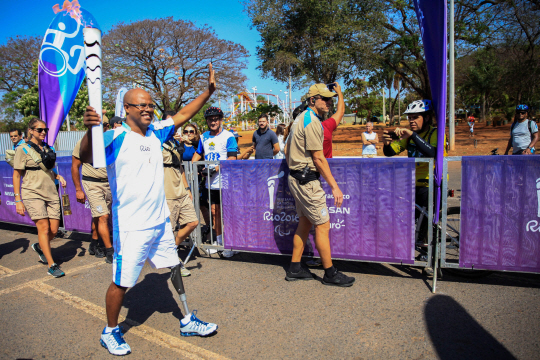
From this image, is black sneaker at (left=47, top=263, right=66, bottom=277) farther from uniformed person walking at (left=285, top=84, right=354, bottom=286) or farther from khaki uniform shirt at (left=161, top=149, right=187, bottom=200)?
uniformed person walking at (left=285, top=84, right=354, bottom=286)

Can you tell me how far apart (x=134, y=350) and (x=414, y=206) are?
3011 millimetres

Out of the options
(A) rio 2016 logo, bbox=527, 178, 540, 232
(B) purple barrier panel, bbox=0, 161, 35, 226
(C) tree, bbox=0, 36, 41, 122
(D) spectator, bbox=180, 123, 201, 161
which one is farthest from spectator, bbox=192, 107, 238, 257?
(C) tree, bbox=0, 36, 41, 122

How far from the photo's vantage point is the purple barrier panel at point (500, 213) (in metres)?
3.58

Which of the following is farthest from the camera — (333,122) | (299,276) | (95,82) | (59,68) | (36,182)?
(59,68)

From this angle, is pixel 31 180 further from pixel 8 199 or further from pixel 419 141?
pixel 419 141

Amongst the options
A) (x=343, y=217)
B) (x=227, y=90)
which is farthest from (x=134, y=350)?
(x=227, y=90)

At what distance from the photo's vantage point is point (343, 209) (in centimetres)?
426

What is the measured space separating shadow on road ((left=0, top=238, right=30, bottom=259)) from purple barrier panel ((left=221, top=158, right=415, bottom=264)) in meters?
3.69

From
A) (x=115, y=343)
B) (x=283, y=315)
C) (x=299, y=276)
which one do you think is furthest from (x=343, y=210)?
(x=115, y=343)

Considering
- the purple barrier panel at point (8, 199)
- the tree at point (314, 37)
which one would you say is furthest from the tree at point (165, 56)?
the purple barrier panel at point (8, 199)

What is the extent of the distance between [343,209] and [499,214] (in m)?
1.55

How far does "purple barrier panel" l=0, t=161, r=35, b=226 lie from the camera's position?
22.5 ft

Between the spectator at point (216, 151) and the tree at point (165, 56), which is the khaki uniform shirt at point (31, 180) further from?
the tree at point (165, 56)

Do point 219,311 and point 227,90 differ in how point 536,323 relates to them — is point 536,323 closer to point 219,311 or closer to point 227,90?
point 219,311
